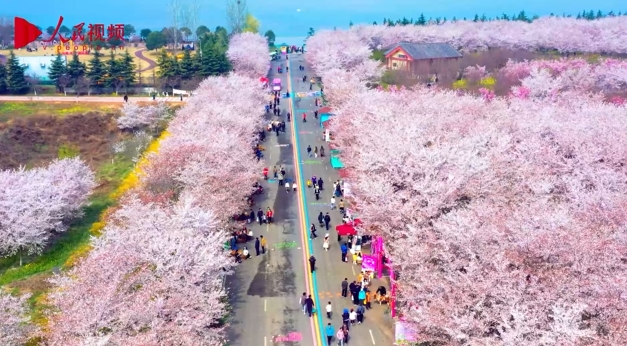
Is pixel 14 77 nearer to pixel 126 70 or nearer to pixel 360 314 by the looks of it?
pixel 126 70

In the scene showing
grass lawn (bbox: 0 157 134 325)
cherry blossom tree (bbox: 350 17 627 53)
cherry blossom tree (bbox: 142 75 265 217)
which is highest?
cherry blossom tree (bbox: 350 17 627 53)

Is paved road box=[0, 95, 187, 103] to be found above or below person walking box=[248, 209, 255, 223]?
above

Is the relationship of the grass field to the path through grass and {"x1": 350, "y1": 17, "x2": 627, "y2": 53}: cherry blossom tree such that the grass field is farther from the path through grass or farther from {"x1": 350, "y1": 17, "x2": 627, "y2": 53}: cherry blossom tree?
{"x1": 350, "y1": 17, "x2": 627, "y2": 53}: cherry blossom tree

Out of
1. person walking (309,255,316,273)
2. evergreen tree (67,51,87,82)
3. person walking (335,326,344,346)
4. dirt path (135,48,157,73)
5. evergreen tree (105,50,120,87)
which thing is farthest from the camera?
dirt path (135,48,157,73)

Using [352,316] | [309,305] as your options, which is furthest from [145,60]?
[352,316]

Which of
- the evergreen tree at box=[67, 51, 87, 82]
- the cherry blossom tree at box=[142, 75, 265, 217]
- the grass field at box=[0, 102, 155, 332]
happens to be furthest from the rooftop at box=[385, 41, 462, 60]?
the evergreen tree at box=[67, 51, 87, 82]

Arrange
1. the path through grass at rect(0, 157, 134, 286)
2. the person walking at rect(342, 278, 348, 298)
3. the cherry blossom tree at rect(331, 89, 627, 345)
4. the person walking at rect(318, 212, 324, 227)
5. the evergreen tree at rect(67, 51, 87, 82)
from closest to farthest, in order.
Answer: the cherry blossom tree at rect(331, 89, 627, 345)
the person walking at rect(342, 278, 348, 298)
the path through grass at rect(0, 157, 134, 286)
the person walking at rect(318, 212, 324, 227)
the evergreen tree at rect(67, 51, 87, 82)
